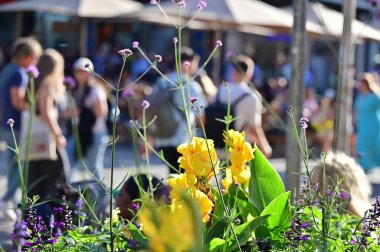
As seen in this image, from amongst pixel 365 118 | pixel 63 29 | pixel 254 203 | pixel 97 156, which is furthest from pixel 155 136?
pixel 63 29

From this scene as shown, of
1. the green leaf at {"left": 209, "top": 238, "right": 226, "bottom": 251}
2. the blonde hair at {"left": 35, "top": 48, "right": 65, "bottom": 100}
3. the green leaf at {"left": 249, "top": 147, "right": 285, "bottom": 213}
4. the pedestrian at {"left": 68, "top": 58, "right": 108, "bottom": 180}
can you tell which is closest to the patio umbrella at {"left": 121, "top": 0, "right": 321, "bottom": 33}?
the pedestrian at {"left": 68, "top": 58, "right": 108, "bottom": 180}

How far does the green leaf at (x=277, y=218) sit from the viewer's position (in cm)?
264

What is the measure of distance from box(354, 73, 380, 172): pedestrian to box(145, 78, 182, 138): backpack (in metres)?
5.65

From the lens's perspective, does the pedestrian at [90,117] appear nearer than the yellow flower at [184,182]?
No

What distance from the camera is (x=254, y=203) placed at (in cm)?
276

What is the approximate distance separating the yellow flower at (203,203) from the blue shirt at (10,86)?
6043 mm

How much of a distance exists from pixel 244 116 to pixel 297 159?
2.93 meters

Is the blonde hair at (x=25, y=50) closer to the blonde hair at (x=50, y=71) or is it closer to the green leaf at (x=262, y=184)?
the blonde hair at (x=50, y=71)

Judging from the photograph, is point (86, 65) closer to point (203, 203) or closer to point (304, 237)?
point (203, 203)

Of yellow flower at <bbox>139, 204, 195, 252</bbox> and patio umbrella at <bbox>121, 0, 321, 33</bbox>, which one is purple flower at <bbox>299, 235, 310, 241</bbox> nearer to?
yellow flower at <bbox>139, 204, 195, 252</bbox>

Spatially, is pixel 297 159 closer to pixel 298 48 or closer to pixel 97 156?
pixel 298 48

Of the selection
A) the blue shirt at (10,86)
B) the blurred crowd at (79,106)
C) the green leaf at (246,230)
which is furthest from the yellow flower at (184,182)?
the blue shirt at (10,86)

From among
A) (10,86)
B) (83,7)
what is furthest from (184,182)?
(83,7)

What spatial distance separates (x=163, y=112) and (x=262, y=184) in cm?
522
